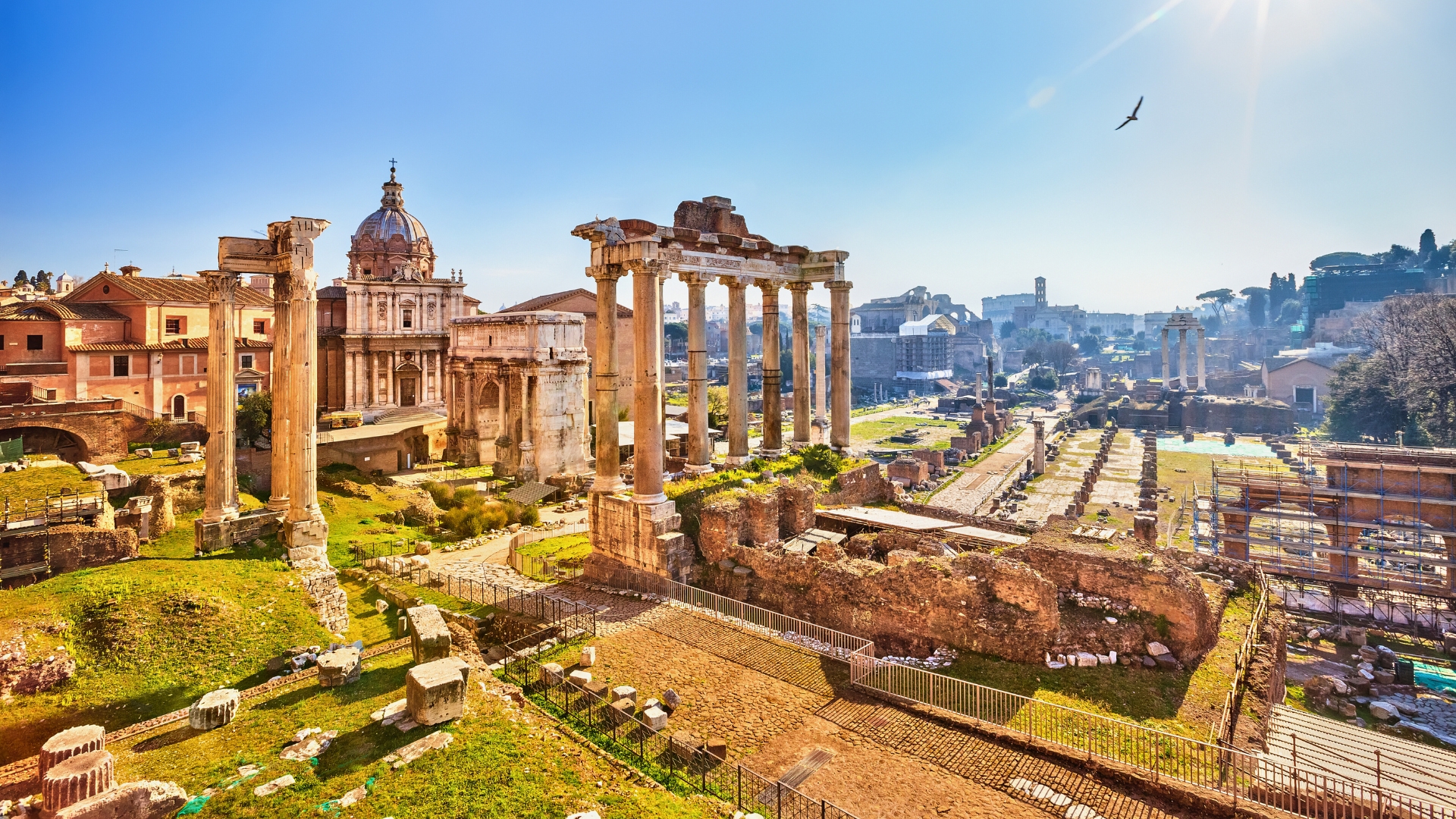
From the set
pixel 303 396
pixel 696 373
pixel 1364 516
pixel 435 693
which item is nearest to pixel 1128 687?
pixel 435 693

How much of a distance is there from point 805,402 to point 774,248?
5159 millimetres

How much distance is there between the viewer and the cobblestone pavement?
142 feet

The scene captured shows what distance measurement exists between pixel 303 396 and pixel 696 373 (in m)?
8.73

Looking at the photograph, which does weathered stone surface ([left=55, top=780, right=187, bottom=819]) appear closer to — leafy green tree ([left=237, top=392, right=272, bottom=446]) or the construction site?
the construction site

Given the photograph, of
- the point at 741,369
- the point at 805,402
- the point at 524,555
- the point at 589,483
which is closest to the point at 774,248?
the point at 741,369

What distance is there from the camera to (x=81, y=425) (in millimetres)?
27500

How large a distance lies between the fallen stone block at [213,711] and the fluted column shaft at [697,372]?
10.3m

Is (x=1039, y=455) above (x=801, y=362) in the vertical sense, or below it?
below

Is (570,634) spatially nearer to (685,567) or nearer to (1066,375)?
(685,567)

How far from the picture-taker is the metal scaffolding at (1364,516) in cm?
2264

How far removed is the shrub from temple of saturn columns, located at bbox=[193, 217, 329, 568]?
12.0 m

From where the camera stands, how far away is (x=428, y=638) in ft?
33.5

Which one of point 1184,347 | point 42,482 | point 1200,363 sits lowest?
point 42,482

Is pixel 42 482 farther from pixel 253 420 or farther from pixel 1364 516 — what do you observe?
pixel 1364 516
